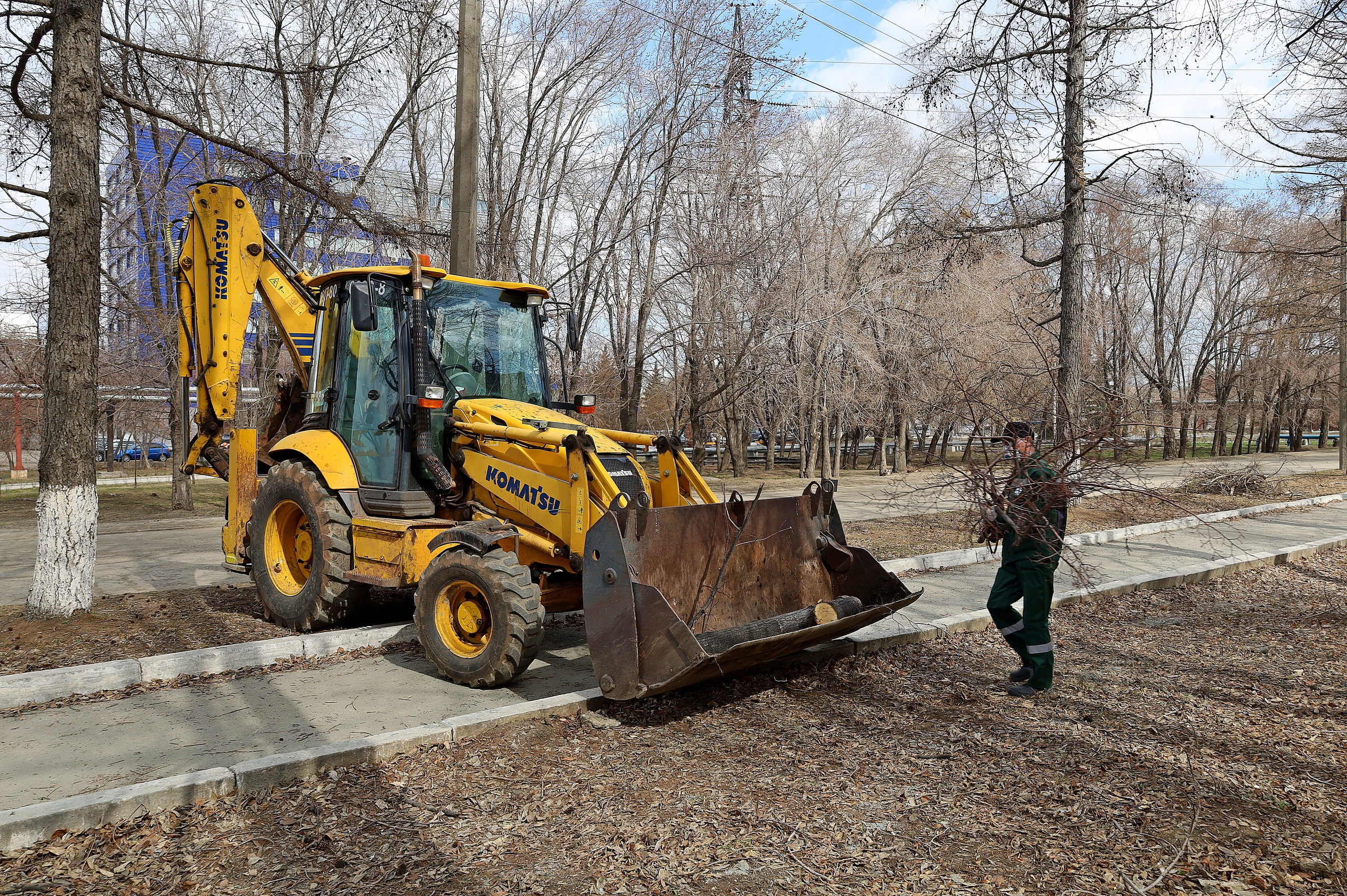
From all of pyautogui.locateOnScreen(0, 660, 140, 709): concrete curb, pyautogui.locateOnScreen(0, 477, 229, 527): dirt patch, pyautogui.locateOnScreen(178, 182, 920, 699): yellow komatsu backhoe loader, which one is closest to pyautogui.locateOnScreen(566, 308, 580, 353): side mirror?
pyautogui.locateOnScreen(178, 182, 920, 699): yellow komatsu backhoe loader

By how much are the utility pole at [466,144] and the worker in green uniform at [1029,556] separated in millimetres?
7196

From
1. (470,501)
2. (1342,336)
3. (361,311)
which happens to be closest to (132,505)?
(470,501)

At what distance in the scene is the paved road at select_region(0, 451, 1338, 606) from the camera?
9727mm

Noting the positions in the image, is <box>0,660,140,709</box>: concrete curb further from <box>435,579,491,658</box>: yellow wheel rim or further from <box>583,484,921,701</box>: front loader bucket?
<box>583,484,921,701</box>: front loader bucket

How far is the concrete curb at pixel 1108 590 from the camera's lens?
741cm

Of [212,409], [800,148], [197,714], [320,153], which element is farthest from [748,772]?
[800,148]

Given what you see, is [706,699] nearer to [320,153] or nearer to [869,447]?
[320,153]

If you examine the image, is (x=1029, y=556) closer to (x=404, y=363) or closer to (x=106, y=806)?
(x=404, y=363)

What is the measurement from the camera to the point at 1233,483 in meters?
20.2

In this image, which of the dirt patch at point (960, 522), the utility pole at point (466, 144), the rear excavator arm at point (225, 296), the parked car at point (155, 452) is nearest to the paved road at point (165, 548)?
the dirt patch at point (960, 522)

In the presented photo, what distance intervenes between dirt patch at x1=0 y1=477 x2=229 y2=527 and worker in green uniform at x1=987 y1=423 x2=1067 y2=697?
11.9 meters

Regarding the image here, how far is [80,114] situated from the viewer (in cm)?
785

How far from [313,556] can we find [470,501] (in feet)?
4.92

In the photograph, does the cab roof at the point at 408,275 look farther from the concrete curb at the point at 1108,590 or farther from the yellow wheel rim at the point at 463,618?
the concrete curb at the point at 1108,590
